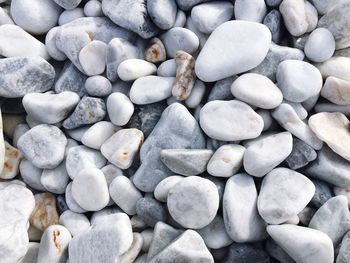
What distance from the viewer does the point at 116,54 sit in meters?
0.94

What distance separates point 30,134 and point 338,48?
0.63m

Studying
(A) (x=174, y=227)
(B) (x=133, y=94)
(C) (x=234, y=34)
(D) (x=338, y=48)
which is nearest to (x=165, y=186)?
(A) (x=174, y=227)

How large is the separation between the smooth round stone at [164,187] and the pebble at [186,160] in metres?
0.02

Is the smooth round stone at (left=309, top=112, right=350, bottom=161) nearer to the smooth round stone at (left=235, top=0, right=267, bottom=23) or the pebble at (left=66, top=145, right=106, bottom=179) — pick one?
the smooth round stone at (left=235, top=0, right=267, bottom=23)


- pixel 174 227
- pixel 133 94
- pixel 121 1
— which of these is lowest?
pixel 174 227

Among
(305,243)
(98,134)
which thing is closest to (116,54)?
(98,134)

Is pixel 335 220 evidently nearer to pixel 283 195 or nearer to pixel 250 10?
pixel 283 195

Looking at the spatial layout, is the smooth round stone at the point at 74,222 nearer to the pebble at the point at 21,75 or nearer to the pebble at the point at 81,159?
the pebble at the point at 81,159

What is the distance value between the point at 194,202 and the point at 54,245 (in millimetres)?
267

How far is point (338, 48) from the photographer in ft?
3.08

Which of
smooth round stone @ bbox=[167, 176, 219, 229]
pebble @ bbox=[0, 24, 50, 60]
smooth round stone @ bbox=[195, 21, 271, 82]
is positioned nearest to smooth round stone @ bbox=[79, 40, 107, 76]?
pebble @ bbox=[0, 24, 50, 60]

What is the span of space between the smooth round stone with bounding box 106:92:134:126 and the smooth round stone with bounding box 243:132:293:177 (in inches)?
9.5

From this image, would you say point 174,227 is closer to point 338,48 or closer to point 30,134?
point 30,134

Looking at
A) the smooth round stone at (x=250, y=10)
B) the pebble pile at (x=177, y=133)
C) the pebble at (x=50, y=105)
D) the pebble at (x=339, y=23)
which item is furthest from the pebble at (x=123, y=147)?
the pebble at (x=339, y=23)
